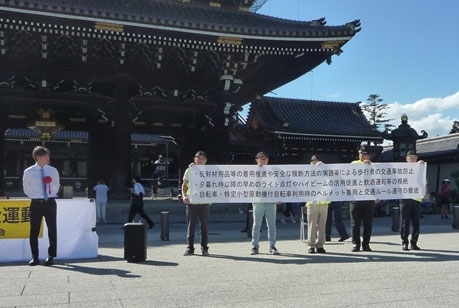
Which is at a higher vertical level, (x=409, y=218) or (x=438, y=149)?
(x=438, y=149)

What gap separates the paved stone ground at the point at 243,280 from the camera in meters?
5.50

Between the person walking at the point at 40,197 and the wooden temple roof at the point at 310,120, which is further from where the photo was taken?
the wooden temple roof at the point at 310,120

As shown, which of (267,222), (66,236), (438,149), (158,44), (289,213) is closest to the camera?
(66,236)

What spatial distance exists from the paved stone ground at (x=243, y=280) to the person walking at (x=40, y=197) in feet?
1.12

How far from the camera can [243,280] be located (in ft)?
21.7

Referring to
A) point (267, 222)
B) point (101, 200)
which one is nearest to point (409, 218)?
point (267, 222)

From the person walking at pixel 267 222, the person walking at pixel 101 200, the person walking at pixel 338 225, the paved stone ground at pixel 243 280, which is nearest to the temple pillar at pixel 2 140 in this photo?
the person walking at pixel 101 200

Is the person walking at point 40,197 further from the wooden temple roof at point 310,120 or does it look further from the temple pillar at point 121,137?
the wooden temple roof at point 310,120

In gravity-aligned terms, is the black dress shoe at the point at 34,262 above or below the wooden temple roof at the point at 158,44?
below

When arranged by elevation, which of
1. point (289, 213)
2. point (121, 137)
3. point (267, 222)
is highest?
point (121, 137)

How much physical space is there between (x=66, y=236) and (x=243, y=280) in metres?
3.66

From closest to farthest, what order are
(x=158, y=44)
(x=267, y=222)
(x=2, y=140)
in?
(x=267, y=222), (x=158, y=44), (x=2, y=140)

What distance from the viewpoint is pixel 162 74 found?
1778cm

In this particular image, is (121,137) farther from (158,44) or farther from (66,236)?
(66,236)
